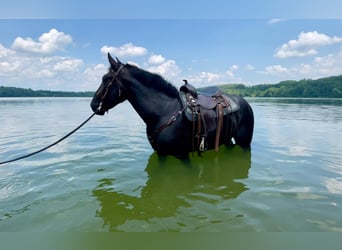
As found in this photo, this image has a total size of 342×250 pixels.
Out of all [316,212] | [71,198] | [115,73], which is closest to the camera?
[316,212]

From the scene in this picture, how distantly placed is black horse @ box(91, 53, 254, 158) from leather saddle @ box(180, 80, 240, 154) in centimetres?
8

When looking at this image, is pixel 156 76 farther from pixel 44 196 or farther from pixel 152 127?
pixel 44 196

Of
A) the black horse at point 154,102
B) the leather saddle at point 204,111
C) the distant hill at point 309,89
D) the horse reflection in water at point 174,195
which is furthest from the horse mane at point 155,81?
the distant hill at point 309,89

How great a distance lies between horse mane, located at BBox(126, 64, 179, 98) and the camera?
4.86 m

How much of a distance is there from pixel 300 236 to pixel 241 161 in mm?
3302

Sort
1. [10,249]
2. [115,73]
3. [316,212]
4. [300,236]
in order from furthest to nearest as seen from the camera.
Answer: [115,73] → [316,212] → [300,236] → [10,249]

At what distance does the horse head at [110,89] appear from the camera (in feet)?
15.6

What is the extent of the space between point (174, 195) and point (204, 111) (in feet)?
5.67

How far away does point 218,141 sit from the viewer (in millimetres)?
5305

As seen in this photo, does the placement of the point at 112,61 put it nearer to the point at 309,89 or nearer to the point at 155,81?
the point at 155,81

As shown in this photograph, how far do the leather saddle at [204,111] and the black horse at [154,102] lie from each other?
0.25ft

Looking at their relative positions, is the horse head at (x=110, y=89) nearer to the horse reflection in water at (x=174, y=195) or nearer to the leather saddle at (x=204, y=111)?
the leather saddle at (x=204, y=111)

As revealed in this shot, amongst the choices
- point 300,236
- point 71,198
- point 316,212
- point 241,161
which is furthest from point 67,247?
point 241,161

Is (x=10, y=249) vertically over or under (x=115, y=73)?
under
